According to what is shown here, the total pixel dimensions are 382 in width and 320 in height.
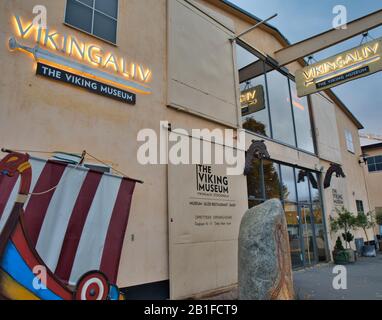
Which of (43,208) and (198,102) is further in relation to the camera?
(198,102)

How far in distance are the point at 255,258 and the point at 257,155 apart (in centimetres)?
497

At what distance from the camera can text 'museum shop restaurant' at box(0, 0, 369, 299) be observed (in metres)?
4.46

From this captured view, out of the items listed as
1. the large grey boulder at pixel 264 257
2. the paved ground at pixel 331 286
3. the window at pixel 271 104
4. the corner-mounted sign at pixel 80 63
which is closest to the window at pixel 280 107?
the window at pixel 271 104

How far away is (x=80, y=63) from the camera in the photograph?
197 inches

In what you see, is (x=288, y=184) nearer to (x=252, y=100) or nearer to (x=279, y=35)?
(x=252, y=100)

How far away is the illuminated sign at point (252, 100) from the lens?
29.9ft

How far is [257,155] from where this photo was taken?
29.1ft

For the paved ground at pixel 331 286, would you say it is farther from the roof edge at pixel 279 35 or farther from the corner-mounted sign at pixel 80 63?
the roof edge at pixel 279 35

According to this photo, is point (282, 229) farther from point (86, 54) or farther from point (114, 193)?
point (86, 54)

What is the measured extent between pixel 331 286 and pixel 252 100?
19.5 ft

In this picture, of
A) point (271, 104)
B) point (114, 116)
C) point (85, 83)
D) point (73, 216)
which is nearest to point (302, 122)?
point (271, 104)

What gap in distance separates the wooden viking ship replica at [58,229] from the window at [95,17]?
304cm

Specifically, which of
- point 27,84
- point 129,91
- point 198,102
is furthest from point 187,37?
point 27,84
